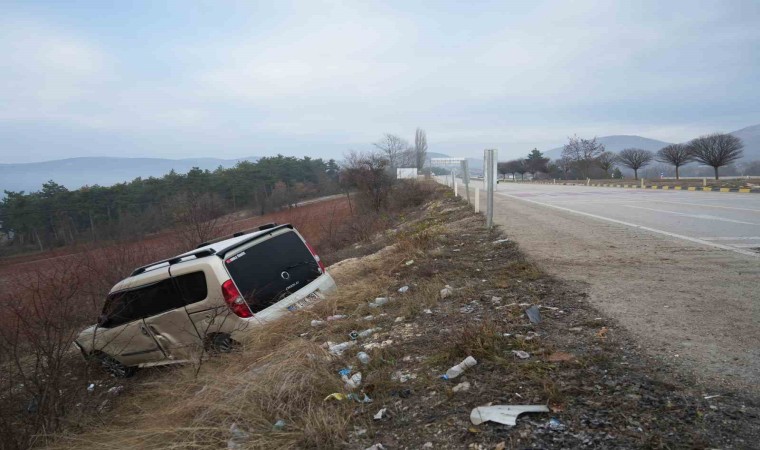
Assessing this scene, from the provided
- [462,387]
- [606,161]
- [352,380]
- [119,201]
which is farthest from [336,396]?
[606,161]

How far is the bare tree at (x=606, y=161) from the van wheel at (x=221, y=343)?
214 feet

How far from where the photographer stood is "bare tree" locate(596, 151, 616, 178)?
60.8 meters

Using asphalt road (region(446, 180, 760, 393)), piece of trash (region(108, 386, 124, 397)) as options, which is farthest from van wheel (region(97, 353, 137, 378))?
asphalt road (region(446, 180, 760, 393))

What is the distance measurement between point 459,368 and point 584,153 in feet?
238

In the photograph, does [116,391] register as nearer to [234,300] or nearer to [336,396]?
[234,300]

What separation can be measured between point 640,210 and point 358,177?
64.1 ft

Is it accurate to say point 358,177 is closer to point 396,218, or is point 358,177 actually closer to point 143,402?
point 396,218

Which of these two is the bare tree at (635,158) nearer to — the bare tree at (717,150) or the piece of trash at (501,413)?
the bare tree at (717,150)

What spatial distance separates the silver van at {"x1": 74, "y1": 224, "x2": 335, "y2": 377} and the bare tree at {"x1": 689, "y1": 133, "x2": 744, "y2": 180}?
4012 centimetres

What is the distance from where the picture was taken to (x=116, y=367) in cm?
625

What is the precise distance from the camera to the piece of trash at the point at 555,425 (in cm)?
248

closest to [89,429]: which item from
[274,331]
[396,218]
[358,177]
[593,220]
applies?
[274,331]

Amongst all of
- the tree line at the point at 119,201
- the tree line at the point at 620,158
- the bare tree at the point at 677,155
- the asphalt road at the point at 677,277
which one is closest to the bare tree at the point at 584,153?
the tree line at the point at 620,158

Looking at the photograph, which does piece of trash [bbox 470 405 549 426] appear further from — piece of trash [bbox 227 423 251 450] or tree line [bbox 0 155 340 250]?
tree line [bbox 0 155 340 250]
